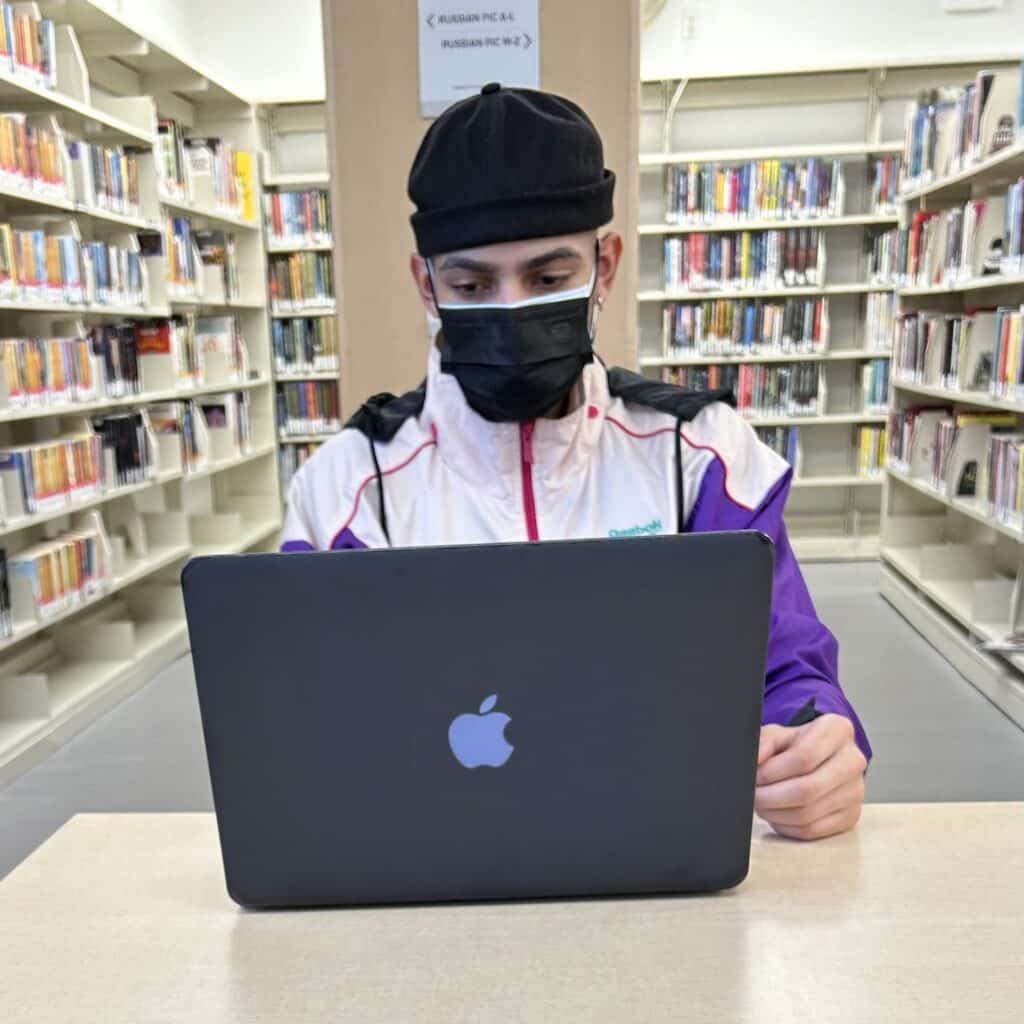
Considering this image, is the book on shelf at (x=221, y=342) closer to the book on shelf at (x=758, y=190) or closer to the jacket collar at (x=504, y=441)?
the book on shelf at (x=758, y=190)

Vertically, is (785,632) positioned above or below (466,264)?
below

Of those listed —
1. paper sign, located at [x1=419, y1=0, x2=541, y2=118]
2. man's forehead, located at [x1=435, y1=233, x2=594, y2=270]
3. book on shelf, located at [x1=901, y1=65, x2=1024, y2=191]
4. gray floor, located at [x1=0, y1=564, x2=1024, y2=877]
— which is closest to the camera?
Result: man's forehead, located at [x1=435, y1=233, x2=594, y2=270]

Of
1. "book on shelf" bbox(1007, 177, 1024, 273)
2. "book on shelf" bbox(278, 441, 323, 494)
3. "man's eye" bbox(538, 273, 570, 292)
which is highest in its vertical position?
"book on shelf" bbox(1007, 177, 1024, 273)

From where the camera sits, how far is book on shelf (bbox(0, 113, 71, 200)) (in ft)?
8.66

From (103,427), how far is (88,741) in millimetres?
1084

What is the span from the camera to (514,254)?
1.08m

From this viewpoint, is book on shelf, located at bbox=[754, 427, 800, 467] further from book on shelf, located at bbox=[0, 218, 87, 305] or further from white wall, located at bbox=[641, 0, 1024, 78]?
book on shelf, located at bbox=[0, 218, 87, 305]

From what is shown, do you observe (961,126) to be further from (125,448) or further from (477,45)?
(125,448)

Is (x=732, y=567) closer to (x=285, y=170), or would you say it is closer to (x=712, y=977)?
(x=712, y=977)

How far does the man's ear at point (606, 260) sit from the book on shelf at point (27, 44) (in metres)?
2.30

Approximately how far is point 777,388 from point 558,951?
4.57 meters

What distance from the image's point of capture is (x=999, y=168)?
329 cm

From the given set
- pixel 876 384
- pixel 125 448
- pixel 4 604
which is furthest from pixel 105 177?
pixel 876 384

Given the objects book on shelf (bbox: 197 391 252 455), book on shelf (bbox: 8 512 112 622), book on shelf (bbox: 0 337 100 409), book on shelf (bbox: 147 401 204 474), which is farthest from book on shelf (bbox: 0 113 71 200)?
book on shelf (bbox: 197 391 252 455)
